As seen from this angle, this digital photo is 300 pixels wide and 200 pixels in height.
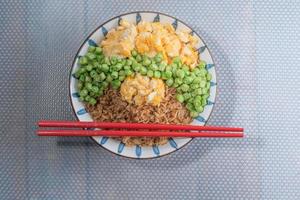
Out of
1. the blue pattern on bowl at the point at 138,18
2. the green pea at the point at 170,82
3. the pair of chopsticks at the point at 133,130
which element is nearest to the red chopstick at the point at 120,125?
the pair of chopsticks at the point at 133,130

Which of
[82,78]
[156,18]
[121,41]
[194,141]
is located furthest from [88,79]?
[194,141]

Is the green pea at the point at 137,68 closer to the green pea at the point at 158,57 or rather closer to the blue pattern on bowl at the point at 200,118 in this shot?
the green pea at the point at 158,57

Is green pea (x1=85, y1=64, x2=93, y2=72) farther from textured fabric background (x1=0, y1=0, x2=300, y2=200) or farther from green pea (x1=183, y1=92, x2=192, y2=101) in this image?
green pea (x1=183, y1=92, x2=192, y2=101)

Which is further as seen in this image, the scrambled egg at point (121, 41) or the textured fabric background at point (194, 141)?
the textured fabric background at point (194, 141)

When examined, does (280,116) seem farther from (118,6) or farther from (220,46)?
(118,6)

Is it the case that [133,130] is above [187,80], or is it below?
below

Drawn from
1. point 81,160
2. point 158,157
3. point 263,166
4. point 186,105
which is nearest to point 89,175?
point 81,160

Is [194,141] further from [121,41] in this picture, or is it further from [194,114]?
[121,41]
